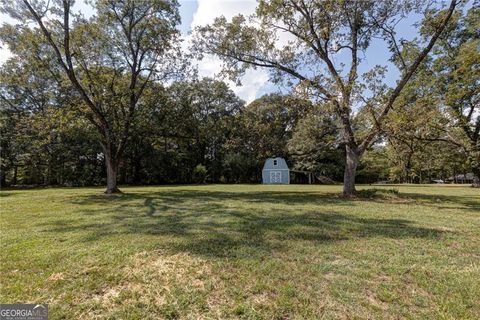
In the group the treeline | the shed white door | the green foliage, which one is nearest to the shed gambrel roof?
the shed white door

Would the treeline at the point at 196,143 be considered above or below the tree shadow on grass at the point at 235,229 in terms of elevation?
above

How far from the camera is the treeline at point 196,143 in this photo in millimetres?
14172

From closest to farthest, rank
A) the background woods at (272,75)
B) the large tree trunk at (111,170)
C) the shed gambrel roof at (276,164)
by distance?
the background woods at (272,75)
the large tree trunk at (111,170)
the shed gambrel roof at (276,164)

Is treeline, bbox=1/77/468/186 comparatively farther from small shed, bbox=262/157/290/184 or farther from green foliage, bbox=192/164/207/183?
small shed, bbox=262/157/290/184

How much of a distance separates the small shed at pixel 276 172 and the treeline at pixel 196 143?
212 cm

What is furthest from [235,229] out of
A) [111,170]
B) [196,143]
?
[196,143]

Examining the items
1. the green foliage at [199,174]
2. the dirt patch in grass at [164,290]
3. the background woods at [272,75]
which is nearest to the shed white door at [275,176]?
the green foliage at [199,174]

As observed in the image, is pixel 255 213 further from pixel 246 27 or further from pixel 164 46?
pixel 164 46

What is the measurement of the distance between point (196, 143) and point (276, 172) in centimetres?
1272

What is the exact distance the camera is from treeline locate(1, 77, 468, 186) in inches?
558

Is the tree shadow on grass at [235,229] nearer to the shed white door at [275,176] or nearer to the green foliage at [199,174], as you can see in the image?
the green foliage at [199,174]

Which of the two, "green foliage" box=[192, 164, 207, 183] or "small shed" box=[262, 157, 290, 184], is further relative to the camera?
"small shed" box=[262, 157, 290, 184]

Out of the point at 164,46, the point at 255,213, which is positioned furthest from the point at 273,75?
the point at 255,213

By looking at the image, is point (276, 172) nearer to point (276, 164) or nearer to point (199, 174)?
point (276, 164)
